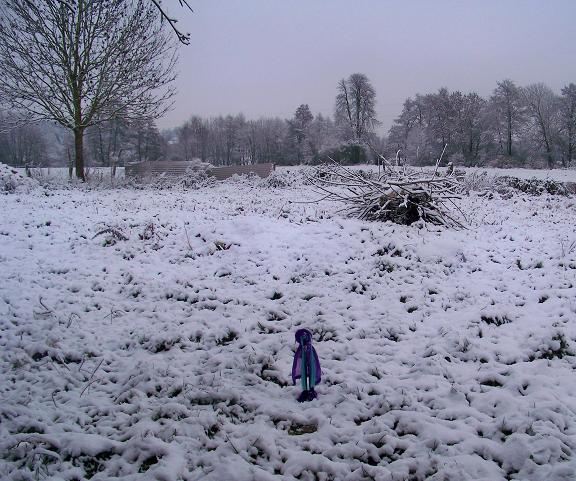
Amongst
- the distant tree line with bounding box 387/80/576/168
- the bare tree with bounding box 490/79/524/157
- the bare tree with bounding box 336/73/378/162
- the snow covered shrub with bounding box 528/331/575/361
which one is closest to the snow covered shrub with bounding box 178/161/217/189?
the snow covered shrub with bounding box 528/331/575/361

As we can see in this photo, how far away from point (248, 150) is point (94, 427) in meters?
60.1

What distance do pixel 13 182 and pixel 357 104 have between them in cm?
3966

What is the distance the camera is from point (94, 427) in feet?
9.86

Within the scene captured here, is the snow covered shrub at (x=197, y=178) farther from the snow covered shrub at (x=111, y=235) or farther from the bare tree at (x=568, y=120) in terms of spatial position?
the bare tree at (x=568, y=120)

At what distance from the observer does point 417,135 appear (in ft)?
143

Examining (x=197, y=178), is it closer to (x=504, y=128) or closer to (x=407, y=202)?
(x=407, y=202)

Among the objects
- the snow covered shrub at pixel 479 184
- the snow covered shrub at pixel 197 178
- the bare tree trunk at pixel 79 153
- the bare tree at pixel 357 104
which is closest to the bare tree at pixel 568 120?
the bare tree at pixel 357 104

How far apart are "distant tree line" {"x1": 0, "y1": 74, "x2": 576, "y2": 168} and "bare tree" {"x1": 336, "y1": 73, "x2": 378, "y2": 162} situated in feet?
0.36

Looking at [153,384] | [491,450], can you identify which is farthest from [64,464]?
[491,450]

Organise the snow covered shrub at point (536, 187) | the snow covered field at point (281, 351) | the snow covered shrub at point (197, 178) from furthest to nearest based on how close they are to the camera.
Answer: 1. the snow covered shrub at point (197, 178)
2. the snow covered shrub at point (536, 187)
3. the snow covered field at point (281, 351)

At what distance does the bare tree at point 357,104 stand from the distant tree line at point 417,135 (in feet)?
0.36

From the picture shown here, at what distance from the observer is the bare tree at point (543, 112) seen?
38662 millimetres

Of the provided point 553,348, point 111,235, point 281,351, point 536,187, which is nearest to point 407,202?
point 553,348

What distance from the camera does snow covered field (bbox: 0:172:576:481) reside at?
8.86ft
